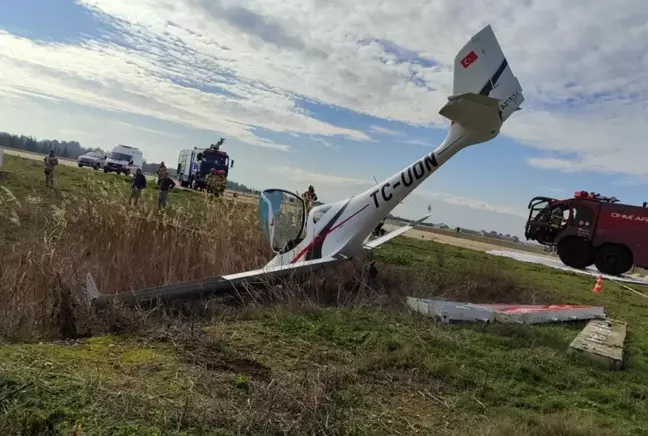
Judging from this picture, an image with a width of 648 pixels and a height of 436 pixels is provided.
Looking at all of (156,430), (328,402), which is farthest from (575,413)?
(156,430)

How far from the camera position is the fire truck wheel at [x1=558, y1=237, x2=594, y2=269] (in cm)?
1823

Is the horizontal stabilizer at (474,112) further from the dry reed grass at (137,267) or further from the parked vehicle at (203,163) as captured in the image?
the parked vehicle at (203,163)

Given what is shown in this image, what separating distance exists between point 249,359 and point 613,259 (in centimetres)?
1684

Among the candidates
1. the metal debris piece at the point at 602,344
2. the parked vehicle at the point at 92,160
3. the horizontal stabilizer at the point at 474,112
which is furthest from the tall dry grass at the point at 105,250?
the parked vehicle at the point at 92,160

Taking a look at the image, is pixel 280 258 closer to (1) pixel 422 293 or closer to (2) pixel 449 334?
(1) pixel 422 293

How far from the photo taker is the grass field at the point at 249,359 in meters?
2.84

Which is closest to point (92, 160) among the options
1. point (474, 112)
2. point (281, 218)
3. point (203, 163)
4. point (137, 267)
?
point (203, 163)

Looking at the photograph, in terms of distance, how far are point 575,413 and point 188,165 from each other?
37607mm

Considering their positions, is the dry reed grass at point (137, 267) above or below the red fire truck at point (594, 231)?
below

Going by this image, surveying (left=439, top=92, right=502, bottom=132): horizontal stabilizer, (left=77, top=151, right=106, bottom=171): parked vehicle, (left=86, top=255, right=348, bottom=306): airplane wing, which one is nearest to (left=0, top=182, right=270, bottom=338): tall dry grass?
(left=86, top=255, right=348, bottom=306): airplane wing

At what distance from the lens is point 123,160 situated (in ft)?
129

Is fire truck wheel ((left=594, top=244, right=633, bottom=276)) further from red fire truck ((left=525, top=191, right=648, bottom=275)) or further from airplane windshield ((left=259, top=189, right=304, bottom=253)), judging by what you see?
airplane windshield ((left=259, top=189, right=304, bottom=253))

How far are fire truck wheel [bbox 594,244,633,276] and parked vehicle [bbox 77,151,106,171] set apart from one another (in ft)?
120

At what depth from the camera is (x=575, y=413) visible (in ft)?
12.4
